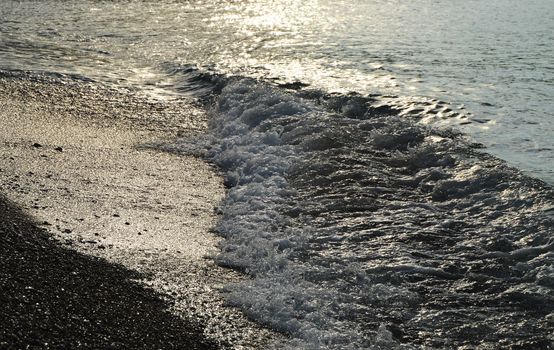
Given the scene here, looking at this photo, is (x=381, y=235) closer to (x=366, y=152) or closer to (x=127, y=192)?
(x=366, y=152)

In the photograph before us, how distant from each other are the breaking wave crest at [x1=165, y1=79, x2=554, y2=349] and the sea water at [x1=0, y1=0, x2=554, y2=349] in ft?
0.06


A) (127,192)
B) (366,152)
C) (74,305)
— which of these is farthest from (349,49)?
(74,305)

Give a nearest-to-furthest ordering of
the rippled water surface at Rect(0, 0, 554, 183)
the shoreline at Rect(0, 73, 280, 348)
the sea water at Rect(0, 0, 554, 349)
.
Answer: the sea water at Rect(0, 0, 554, 349) → the shoreline at Rect(0, 73, 280, 348) → the rippled water surface at Rect(0, 0, 554, 183)

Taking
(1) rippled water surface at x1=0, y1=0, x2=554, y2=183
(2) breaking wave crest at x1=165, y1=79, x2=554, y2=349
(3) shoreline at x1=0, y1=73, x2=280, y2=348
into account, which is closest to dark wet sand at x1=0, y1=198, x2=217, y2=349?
(3) shoreline at x1=0, y1=73, x2=280, y2=348

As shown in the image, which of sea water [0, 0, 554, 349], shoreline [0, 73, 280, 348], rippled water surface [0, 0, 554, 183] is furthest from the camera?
rippled water surface [0, 0, 554, 183]

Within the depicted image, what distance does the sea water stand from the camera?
4887mm

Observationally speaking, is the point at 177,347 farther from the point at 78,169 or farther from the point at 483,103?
the point at 483,103

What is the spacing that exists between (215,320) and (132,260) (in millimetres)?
1043

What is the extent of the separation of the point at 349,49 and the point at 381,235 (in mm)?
8241

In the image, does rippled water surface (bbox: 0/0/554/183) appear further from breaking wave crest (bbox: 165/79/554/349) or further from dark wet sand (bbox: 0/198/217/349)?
dark wet sand (bbox: 0/198/217/349)

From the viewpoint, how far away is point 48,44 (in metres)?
14.3

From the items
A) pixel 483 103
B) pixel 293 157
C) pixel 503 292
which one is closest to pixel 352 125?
pixel 293 157

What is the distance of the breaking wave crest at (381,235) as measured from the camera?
4684 mm

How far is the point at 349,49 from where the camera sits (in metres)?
13.6
